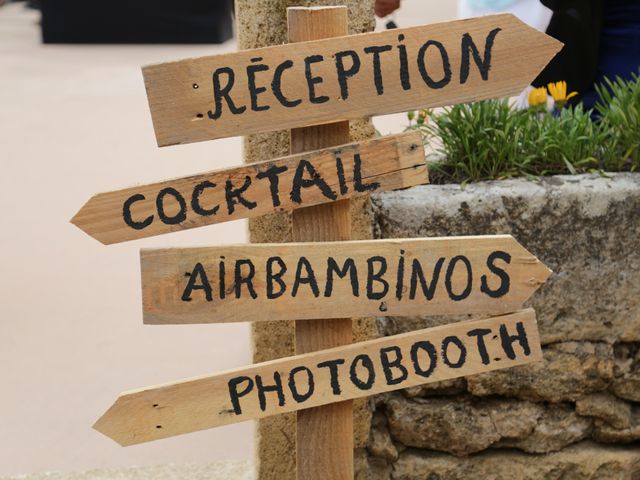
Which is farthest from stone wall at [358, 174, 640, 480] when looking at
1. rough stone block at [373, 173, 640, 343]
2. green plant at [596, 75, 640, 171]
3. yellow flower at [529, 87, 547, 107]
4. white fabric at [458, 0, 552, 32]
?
white fabric at [458, 0, 552, 32]

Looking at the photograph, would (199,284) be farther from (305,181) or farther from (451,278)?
(451,278)

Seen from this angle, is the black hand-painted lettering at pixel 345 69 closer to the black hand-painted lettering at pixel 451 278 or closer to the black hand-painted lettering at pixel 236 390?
the black hand-painted lettering at pixel 451 278

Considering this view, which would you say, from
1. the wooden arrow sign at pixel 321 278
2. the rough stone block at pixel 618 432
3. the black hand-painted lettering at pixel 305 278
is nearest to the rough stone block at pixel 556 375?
the rough stone block at pixel 618 432

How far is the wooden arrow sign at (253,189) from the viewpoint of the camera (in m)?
2.10

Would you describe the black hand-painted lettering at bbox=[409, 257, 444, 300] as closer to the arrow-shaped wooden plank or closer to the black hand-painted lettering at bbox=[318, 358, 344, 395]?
the arrow-shaped wooden plank

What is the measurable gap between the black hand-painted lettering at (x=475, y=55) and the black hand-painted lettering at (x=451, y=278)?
1.15ft

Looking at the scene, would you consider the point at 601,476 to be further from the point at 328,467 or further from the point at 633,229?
the point at 328,467

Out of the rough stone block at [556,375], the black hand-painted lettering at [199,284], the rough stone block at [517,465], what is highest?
the black hand-painted lettering at [199,284]

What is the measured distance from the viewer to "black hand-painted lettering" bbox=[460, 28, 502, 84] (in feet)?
6.98

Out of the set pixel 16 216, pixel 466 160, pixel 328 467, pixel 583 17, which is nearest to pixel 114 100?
pixel 16 216

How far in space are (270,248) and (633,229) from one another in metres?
1.14

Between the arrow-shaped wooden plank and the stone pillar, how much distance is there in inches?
A: 24.4

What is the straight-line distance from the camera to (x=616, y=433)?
3012 millimetres

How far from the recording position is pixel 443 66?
2.13 m
